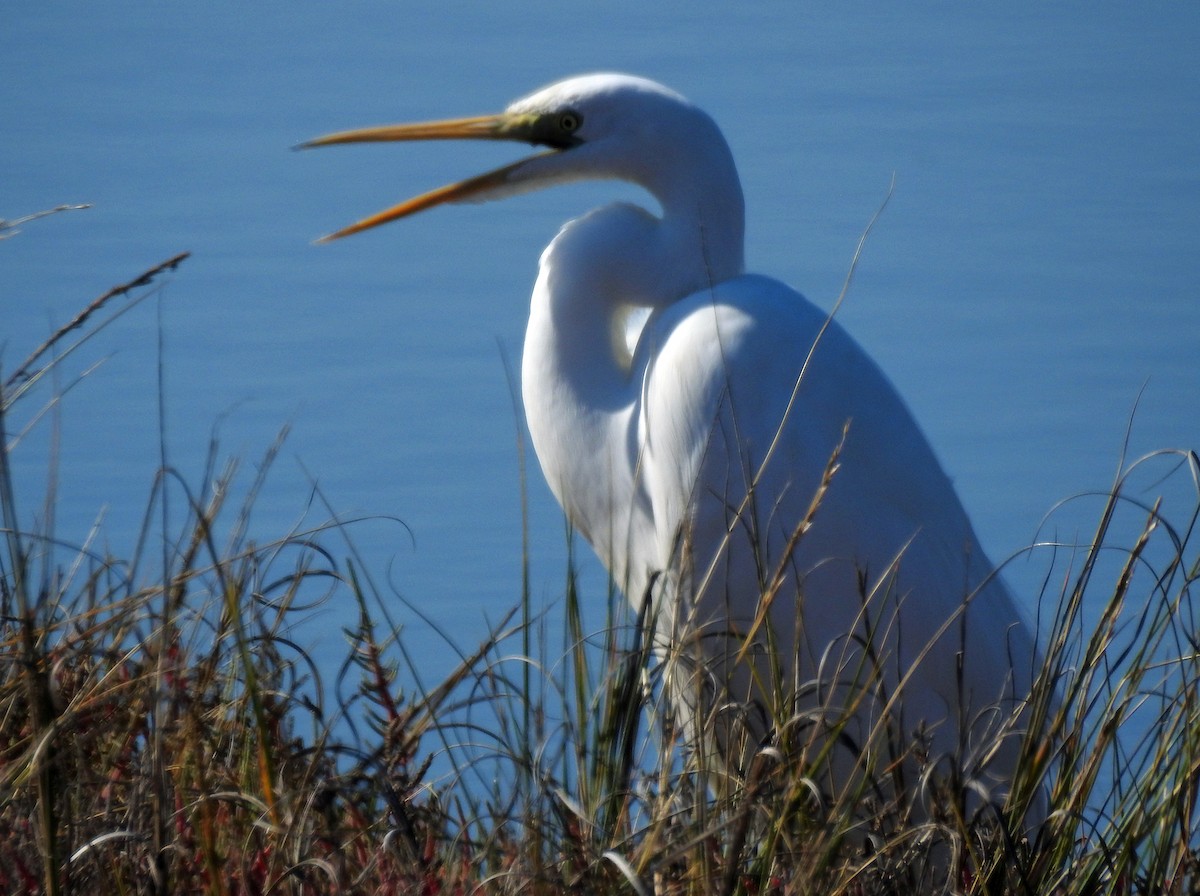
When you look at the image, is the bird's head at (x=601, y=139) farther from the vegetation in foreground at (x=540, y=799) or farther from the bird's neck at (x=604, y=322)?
the vegetation in foreground at (x=540, y=799)

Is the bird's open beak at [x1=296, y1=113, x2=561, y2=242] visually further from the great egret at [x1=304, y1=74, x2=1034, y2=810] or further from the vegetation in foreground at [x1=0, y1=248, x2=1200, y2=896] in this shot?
the vegetation in foreground at [x1=0, y1=248, x2=1200, y2=896]

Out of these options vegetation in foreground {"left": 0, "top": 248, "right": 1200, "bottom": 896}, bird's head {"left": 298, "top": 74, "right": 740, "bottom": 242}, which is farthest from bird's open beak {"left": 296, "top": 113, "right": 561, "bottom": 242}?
vegetation in foreground {"left": 0, "top": 248, "right": 1200, "bottom": 896}

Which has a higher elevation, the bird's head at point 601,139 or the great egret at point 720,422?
the bird's head at point 601,139

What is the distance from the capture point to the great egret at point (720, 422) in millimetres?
2145

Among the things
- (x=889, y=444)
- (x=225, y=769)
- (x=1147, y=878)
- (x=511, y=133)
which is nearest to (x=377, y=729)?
(x=225, y=769)

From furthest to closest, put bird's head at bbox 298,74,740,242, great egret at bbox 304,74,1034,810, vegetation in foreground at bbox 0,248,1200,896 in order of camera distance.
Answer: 1. bird's head at bbox 298,74,740,242
2. great egret at bbox 304,74,1034,810
3. vegetation in foreground at bbox 0,248,1200,896

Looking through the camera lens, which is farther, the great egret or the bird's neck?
the bird's neck

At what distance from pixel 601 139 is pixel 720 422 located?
0.54 metres

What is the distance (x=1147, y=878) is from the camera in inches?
56.9

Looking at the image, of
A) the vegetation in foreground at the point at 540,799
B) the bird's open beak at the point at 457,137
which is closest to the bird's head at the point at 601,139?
the bird's open beak at the point at 457,137

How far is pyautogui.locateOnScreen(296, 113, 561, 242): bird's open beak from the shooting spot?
7.88 ft

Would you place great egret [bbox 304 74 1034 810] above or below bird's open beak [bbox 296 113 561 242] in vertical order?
below

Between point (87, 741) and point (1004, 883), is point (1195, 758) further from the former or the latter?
point (87, 741)

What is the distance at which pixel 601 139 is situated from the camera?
7.59 ft
